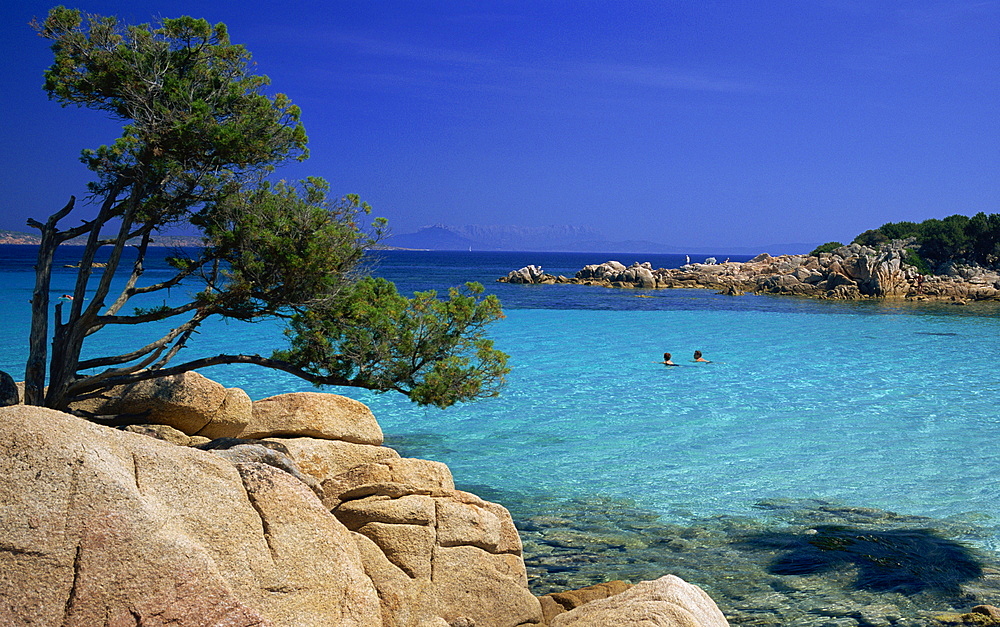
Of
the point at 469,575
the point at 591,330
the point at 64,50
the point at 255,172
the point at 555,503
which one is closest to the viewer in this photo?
the point at 469,575

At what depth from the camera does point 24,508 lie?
4.07 metres

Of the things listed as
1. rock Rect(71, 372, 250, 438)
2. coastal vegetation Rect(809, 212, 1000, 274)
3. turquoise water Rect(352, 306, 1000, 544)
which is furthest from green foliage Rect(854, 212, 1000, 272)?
rock Rect(71, 372, 250, 438)

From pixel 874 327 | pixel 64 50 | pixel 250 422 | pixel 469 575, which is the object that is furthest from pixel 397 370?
pixel 874 327

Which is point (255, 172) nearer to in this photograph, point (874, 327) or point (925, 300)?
point (874, 327)

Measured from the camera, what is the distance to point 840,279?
6166 cm

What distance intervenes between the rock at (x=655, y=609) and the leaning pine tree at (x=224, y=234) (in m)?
4.48

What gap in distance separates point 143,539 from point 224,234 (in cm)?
542

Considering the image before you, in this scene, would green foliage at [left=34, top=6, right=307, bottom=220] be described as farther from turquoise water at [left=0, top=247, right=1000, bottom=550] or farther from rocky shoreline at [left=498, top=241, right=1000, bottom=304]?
rocky shoreline at [left=498, top=241, right=1000, bottom=304]

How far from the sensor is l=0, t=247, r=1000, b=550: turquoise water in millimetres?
12961

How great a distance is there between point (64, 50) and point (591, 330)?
102 ft

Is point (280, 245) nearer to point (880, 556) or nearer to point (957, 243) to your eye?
point (880, 556)

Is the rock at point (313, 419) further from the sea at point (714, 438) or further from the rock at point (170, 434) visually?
the sea at point (714, 438)

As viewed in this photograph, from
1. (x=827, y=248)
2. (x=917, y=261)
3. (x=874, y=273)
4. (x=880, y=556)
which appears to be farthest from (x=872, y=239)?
(x=880, y=556)

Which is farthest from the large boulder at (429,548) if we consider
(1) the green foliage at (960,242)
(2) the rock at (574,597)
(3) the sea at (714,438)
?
(1) the green foliage at (960,242)
